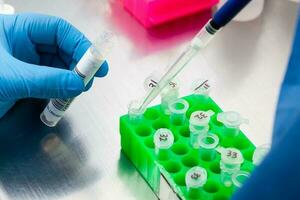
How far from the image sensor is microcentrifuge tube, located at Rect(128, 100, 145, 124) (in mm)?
905

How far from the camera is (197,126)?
88 centimetres

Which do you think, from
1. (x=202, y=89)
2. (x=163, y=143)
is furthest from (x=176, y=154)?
(x=202, y=89)

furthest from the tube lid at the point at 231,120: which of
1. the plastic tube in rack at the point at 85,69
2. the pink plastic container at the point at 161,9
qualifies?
the pink plastic container at the point at 161,9

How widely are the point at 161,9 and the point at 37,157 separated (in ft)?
1.37

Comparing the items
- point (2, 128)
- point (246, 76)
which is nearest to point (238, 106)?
point (246, 76)

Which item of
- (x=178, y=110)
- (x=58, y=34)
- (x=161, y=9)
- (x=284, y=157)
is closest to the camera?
(x=284, y=157)

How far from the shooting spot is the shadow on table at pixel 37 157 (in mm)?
907

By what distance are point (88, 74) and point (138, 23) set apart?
0.31m

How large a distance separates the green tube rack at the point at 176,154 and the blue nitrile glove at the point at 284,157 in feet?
0.75

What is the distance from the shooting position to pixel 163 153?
2.85 ft

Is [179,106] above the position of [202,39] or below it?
below

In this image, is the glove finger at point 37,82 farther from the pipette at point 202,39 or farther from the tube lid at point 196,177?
the tube lid at point 196,177

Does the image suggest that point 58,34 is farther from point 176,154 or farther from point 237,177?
point 237,177

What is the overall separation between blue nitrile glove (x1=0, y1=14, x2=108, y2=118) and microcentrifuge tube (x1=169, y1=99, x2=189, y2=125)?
0.16 m
